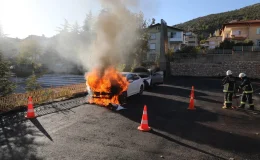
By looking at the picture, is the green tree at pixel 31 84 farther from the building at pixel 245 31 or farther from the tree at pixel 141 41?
the building at pixel 245 31

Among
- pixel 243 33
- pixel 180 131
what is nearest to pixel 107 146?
pixel 180 131

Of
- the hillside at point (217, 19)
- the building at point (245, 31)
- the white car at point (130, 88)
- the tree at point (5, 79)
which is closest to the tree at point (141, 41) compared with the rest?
the white car at point (130, 88)

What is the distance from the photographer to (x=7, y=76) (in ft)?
34.8

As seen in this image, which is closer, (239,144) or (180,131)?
(239,144)

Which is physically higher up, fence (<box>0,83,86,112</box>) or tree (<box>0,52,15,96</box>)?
tree (<box>0,52,15,96</box>)

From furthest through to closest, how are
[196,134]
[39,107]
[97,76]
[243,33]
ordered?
[243,33]
[97,76]
[39,107]
[196,134]

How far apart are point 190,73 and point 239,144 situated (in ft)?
93.1

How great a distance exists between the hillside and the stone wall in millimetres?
65717

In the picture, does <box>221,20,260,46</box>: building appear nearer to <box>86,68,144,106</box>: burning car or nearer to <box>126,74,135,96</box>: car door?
<box>126,74,135,96</box>: car door

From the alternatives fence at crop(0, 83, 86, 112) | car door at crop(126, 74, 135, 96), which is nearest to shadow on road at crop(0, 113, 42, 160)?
fence at crop(0, 83, 86, 112)

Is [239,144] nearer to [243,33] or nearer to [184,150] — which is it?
[184,150]

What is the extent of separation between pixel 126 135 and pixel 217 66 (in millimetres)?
28618

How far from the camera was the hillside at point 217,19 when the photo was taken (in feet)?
319

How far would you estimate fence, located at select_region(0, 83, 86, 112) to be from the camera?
945 centimetres
